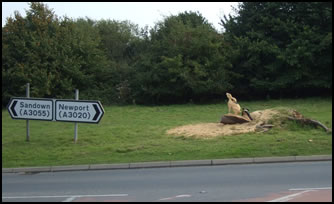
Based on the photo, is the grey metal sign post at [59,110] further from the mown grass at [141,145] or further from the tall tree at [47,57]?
the tall tree at [47,57]

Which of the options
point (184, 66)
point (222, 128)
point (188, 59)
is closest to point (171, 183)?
point (222, 128)

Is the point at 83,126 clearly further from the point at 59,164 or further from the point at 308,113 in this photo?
the point at 308,113

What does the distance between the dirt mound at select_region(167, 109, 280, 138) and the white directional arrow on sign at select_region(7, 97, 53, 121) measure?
4.81 metres

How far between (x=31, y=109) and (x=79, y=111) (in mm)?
1904

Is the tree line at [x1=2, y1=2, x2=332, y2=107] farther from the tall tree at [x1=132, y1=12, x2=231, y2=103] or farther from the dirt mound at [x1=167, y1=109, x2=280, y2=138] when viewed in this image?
the dirt mound at [x1=167, y1=109, x2=280, y2=138]

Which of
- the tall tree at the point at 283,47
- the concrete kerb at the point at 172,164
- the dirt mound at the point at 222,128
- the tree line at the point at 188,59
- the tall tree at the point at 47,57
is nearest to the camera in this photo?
the concrete kerb at the point at 172,164

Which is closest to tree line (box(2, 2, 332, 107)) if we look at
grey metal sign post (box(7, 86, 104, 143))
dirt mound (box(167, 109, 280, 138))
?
dirt mound (box(167, 109, 280, 138))

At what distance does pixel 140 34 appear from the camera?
44.1 meters

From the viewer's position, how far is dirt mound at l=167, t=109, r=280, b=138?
15.8 metres

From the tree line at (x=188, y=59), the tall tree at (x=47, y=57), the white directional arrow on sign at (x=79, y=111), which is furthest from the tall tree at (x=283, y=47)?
the white directional arrow on sign at (x=79, y=111)

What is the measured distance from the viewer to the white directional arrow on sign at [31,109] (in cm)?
1529

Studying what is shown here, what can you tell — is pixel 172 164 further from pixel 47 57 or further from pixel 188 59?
pixel 47 57

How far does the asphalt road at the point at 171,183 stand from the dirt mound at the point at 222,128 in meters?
4.19

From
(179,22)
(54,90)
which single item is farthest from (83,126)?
(179,22)
